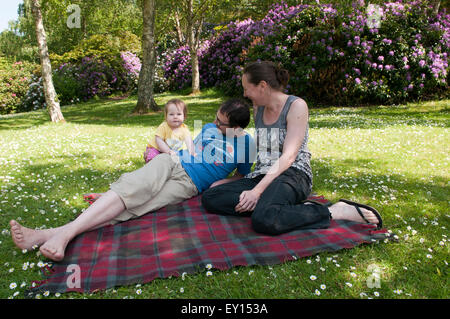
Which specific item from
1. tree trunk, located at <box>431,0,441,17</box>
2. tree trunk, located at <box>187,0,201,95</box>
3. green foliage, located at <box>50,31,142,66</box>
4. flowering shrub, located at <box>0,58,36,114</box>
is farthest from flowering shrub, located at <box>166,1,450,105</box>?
flowering shrub, located at <box>0,58,36,114</box>

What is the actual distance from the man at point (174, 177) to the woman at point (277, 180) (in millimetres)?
218

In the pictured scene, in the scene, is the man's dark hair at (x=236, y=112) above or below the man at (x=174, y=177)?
above

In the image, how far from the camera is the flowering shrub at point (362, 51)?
1112 cm

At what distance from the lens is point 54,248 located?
2537mm

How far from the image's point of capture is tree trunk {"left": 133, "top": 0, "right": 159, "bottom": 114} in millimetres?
10773

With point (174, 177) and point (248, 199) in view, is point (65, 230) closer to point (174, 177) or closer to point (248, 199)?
point (174, 177)

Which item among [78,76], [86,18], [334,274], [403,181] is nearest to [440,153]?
[403,181]

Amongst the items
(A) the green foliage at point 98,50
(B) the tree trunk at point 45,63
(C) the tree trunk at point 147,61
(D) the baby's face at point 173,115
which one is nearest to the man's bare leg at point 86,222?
(D) the baby's face at point 173,115

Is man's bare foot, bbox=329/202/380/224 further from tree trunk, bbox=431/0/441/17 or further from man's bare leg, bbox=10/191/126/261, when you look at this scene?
tree trunk, bbox=431/0/441/17

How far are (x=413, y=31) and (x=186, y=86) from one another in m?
12.4

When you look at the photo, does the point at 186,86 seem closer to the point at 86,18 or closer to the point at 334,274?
the point at 86,18

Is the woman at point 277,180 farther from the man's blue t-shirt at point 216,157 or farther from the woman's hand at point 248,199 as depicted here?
the man's blue t-shirt at point 216,157

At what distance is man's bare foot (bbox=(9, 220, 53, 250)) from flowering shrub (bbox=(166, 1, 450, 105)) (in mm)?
10537

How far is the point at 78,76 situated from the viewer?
18.4 metres
